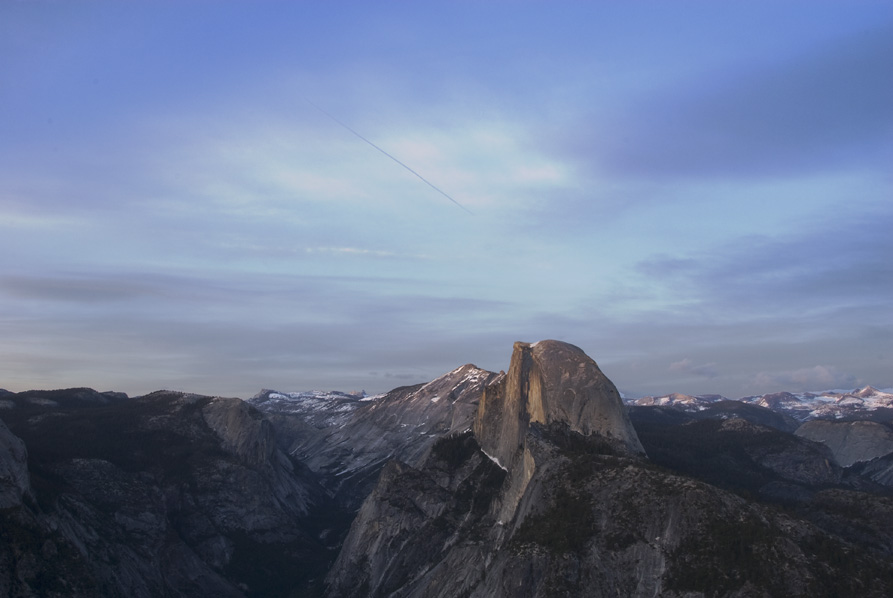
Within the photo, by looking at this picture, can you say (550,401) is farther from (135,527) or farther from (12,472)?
(135,527)

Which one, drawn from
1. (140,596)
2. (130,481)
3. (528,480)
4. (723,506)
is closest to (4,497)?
(140,596)

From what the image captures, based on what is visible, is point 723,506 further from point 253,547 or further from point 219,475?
point 219,475

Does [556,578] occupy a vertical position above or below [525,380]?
below

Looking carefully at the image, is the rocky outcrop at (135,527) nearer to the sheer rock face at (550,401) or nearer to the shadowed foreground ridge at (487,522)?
the shadowed foreground ridge at (487,522)

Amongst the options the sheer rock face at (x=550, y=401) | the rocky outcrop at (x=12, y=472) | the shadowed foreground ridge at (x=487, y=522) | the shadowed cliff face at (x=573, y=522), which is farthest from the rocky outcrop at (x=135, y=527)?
the sheer rock face at (x=550, y=401)

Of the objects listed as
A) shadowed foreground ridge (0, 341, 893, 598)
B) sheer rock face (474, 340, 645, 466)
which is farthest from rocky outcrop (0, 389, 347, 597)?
sheer rock face (474, 340, 645, 466)

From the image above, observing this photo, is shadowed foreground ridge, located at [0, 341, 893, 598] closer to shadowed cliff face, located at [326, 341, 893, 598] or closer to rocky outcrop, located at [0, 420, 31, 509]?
shadowed cliff face, located at [326, 341, 893, 598]
